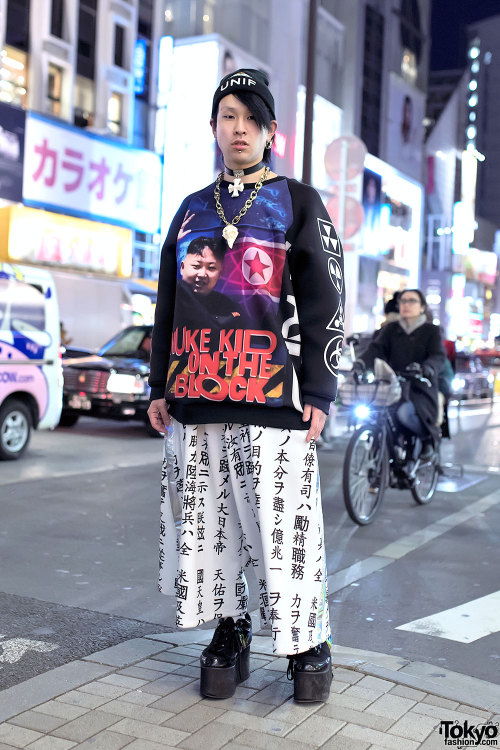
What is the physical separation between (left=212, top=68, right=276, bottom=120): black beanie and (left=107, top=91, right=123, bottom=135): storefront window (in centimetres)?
2498

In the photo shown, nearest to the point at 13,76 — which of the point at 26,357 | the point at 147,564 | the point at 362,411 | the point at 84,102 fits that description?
the point at 84,102

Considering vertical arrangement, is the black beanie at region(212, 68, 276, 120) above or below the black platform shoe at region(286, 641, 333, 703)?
above

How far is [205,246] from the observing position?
3105mm

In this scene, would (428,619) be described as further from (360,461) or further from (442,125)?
(442,125)

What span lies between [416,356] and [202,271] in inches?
186

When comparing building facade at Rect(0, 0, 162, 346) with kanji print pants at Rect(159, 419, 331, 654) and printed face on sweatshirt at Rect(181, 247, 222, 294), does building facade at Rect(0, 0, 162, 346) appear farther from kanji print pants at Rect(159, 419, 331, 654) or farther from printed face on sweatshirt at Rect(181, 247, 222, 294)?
kanji print pants at Rect(159, 419, 331, 654)

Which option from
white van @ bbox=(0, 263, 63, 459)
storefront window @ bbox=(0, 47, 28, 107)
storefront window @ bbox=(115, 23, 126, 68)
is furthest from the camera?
storefront window @ bbox=(115, 23, 126, 68)

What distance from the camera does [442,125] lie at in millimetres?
70688

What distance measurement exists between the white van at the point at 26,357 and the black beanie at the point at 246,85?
648 centimetres

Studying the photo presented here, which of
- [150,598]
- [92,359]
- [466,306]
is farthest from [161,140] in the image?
[466,306]

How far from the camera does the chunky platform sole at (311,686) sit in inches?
119

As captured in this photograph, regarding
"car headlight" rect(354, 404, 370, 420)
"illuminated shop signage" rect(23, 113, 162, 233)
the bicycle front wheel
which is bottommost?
the bicycle front wheel

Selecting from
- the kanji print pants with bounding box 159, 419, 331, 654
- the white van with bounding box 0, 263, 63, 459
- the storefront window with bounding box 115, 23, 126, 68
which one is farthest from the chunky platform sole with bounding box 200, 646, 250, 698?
the storefront window with bounding box 115, 23, 126, 68

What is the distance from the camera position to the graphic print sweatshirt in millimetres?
3016
